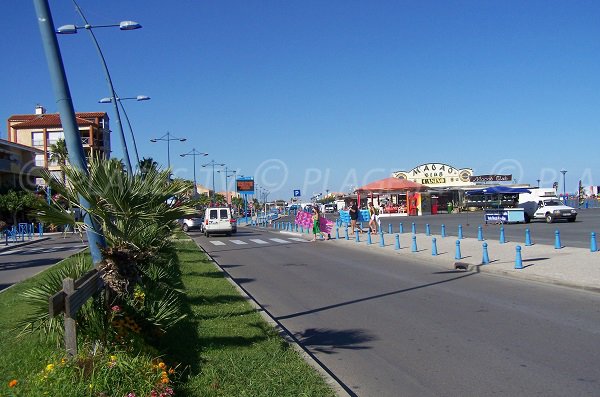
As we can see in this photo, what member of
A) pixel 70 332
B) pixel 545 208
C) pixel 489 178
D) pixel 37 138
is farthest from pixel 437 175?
pixel 70 332

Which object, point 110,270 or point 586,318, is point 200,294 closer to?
point 110,270

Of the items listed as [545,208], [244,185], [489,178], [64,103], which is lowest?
[545,208]

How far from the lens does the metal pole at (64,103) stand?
6.46 metres

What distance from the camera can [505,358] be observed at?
7031mm

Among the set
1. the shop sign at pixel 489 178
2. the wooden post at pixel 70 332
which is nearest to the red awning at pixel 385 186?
the wooden post at pixel 70 332

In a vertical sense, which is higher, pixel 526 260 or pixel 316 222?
pixel 316 222

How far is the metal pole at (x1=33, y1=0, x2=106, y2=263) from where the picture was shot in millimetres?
6461

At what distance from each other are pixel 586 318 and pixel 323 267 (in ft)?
32.7

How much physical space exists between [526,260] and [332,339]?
1004 centimetres

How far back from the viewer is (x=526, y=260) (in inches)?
652

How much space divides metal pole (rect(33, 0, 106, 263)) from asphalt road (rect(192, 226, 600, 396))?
3.12 metres

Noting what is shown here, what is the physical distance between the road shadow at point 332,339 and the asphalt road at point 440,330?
1cm

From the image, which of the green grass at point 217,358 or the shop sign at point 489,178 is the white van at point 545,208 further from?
the shop sign at point 489,178

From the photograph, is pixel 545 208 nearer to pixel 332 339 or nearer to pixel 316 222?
pixel 316 222
